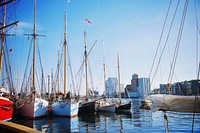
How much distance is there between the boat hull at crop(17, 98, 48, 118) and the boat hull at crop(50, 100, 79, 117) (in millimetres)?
2889

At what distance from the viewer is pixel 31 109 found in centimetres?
2392

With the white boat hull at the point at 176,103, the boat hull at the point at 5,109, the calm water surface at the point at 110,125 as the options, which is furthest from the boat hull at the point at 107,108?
the white boat hull at the point at 176,103

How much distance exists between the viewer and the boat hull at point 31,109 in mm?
23906

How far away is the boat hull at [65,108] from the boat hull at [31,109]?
2.89 m

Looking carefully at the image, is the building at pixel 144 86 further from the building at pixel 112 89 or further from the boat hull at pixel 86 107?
the boat hull at pixel 86 107

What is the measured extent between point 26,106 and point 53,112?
582cm

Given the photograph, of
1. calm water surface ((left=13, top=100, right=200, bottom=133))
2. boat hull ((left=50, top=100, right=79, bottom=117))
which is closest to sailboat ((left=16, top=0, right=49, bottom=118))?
calm water surface ((left=13, top=100, right=200, bottom=133))

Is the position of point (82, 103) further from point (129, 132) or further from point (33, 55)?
point (129, 132)

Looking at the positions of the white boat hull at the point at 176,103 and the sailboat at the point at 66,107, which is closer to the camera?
the white boat hull at the point at 176,103

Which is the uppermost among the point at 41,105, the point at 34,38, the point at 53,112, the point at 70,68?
the point at 34,38

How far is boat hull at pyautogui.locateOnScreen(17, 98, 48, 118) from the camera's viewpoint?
23906 millimetres

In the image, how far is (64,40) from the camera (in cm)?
3297

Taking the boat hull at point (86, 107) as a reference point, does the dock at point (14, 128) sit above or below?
above

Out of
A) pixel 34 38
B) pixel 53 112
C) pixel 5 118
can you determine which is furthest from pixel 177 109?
pixel 34 38
